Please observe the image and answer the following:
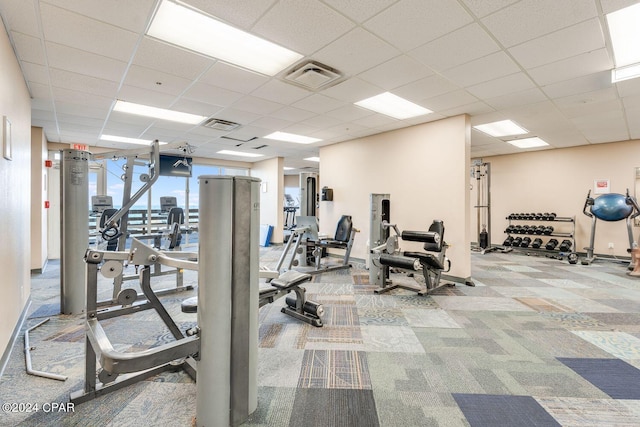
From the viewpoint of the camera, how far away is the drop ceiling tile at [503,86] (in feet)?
11.2

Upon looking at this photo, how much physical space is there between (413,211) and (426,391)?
3823 mm

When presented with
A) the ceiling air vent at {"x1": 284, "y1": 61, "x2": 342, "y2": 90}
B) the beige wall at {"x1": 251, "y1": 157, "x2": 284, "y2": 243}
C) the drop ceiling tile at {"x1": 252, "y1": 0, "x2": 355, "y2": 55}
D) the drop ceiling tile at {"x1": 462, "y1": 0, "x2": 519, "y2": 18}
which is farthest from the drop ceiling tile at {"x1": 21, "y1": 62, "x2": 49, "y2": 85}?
the beige wall at {"x1": 251, "y1": 157, "x2": 284, "y2": 243}

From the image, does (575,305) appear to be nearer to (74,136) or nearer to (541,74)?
(541,74)

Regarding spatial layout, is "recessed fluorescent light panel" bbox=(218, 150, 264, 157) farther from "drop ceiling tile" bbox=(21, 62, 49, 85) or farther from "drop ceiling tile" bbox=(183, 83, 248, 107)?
"drop ceiling tile" bbox=(21, 62, 49, 85)

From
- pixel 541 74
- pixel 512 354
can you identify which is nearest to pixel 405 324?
pixel 512 354

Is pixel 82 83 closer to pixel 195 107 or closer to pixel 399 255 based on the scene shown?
pixel 195 107

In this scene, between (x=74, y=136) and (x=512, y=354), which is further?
(x=74, y=136)

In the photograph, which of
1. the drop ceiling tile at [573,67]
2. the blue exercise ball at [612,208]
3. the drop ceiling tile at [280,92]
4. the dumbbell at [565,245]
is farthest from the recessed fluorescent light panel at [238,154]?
the blue exercise ball at [612,208]

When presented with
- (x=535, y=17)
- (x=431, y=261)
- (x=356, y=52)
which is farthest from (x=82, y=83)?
(x=431, y=261)

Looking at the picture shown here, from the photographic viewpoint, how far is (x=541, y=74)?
130 inches

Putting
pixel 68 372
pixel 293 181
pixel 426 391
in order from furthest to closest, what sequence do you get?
1. pixel 293 181
2. pixel 68 372
3. pixel 426 391

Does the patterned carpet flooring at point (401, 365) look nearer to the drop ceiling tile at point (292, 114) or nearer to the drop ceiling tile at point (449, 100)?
the drop ceiling tile at point (449, 100)

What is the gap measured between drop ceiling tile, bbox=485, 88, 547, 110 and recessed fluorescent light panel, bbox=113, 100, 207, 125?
4.50m

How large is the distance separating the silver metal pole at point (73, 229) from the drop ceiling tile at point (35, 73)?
843mm
